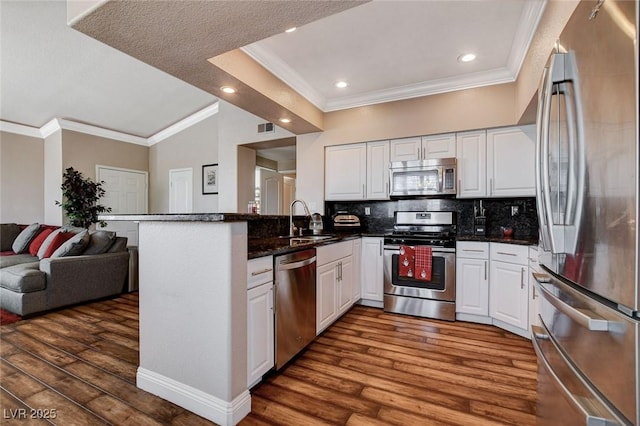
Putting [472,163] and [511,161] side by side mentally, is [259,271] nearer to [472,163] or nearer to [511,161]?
[472,163]

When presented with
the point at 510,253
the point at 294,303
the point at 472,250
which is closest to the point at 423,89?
the point at 472,250

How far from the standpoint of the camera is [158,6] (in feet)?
5.48

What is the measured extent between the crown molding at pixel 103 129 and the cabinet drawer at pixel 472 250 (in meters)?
5.08

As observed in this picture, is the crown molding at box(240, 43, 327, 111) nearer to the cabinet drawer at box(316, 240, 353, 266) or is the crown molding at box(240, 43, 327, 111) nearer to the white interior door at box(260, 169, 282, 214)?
the cabinet drawer at box(316, 240, 353, 266)

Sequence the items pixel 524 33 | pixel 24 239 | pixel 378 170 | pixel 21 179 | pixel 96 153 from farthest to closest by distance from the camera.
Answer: pixel 96 153 < pixel 21 179 < pixel 24 239 < pixel 378 170 < pixel 524 33

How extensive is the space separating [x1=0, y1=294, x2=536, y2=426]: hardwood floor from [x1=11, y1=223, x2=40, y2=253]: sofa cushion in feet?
8.09

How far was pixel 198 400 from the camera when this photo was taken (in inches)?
67.8

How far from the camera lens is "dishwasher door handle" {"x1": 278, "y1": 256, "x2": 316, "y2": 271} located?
2.10m

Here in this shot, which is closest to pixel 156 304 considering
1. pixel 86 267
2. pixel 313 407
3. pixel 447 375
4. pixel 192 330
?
pixel 192 330

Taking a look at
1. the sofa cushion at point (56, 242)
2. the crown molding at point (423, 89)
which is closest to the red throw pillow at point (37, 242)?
the sofa cushion at point (56, 242)

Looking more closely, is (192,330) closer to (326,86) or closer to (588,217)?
(588,217)

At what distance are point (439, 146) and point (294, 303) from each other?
2.56 metres

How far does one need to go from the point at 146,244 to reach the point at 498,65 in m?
3.65

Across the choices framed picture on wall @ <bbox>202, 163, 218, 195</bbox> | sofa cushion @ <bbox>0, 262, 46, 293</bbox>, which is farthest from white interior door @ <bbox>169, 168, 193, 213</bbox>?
sofa cushion @ <bbox>0, 262, 46, 293</bbox>
